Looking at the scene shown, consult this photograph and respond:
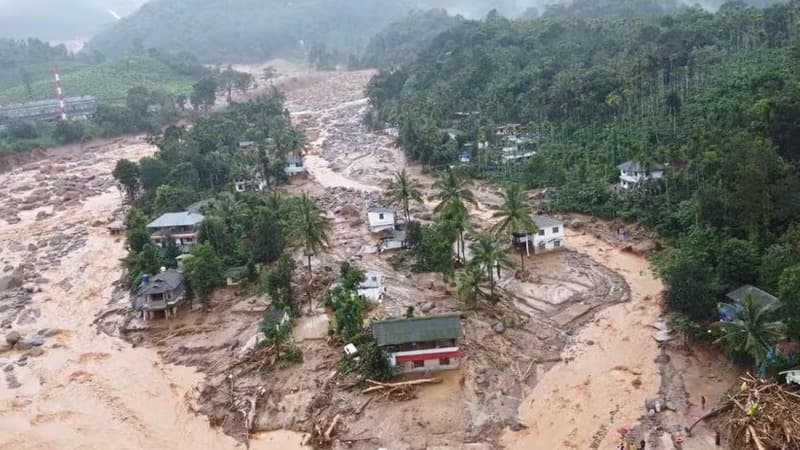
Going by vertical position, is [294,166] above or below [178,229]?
above

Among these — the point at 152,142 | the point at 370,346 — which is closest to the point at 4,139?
the point at 152,142

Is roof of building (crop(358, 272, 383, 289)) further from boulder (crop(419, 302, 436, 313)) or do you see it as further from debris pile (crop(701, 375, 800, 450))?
debris pile (crop(701, 375, 800, 450))

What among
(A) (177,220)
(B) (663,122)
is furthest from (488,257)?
(B) (663,122)

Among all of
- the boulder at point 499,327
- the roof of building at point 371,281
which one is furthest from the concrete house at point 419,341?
the roof of building at point 371,281

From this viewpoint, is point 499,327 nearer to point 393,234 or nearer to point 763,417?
point 763,417

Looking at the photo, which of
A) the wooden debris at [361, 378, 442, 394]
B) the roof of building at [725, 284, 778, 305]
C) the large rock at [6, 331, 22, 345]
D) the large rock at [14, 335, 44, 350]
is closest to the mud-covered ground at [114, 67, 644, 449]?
the wooden debris at [361, 378, 442, 394]

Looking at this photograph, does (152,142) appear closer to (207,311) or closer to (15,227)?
(15,227)
